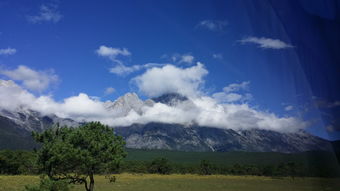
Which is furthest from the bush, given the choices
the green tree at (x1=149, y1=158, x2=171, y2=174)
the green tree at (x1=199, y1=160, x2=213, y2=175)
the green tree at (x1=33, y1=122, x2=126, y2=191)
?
the green tree at (x1=199, y1=160, x2=213, y2=175)

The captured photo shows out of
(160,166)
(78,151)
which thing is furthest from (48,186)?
(160,166)

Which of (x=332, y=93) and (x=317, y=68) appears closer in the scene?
(x=332, y=93)

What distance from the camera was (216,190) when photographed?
51562 millimetres

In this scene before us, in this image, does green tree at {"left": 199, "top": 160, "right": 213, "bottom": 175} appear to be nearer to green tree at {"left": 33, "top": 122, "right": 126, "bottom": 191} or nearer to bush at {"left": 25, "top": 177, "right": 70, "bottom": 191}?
green tree at {"left": 33, "top": 122, "right": 126, "bottom": 191}

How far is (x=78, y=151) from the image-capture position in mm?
19875

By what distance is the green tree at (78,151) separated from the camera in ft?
64.2

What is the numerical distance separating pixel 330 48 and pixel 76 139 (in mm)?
19554

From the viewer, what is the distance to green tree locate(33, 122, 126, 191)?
19562 mm

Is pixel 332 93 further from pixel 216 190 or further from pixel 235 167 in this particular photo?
pixel 235 167

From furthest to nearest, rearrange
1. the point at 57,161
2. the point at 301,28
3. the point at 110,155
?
1. the point at 110,155
2. the point at 57,161
3. the point at 301,28

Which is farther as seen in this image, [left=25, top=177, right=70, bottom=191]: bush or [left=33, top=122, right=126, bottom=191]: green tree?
[left=33, top=122, right=126, bottom=191]: green tree

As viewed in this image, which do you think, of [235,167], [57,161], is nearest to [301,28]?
[57,161]

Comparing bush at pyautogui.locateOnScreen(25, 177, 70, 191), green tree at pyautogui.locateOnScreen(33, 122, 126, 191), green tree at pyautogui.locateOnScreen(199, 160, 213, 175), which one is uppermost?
green tree at pyautogui.locateOnScreen(33, 122, 126, 191)

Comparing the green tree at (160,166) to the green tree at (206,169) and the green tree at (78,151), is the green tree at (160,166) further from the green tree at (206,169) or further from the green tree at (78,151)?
the green tree at (78,151)
